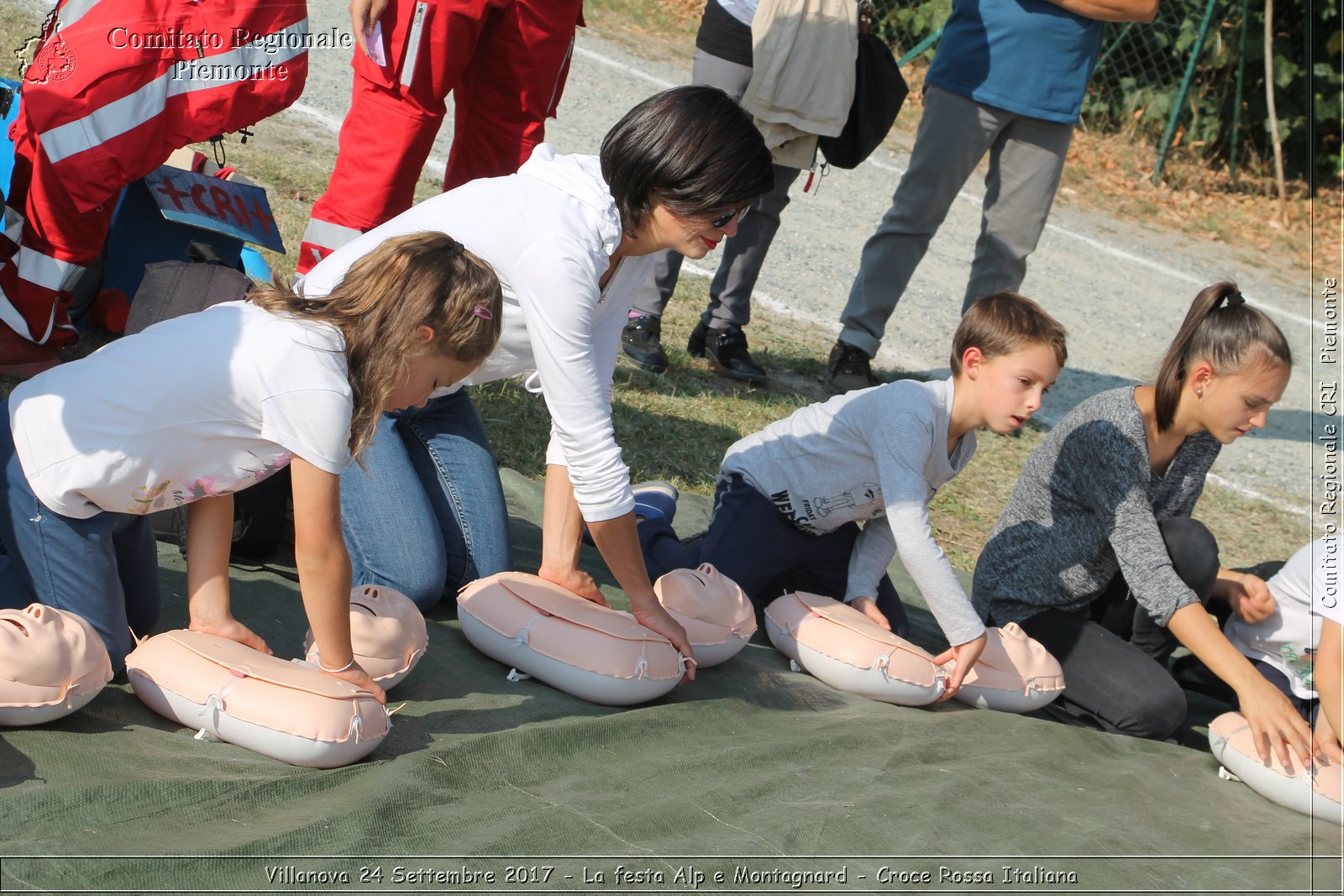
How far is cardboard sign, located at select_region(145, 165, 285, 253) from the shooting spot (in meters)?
3.70

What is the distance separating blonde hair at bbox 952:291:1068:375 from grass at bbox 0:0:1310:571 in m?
1.41

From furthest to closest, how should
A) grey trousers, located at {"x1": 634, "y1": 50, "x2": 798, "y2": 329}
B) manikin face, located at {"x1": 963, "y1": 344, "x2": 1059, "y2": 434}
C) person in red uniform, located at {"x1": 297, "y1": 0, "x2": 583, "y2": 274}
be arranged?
grey trousers, located at {"x1": 634, "y1": 50, "x2": 798, "y2": 329} → person in red uniform, located at {"x1": 297, "y1": 0, "x2": 583, "y2": 274} → manikin face, located at {"x1": 963, "y1": 344, "x2": 1059, "y2": 434}

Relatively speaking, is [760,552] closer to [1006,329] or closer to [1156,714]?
[1006,329]

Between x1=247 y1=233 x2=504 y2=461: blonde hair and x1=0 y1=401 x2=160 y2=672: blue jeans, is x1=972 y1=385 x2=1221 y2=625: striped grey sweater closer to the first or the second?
x1=247 y1=233 x2=504 y2=461: blonde hair

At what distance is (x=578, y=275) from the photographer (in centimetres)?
243

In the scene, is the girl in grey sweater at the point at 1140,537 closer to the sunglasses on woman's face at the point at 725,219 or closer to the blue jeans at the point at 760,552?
the blue jeans at the point at 760,552

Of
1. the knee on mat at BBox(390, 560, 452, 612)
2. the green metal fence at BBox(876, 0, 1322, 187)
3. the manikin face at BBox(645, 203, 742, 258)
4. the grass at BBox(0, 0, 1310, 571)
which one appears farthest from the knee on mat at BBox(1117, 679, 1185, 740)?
the green metal fence at BBox(876, 0, 1322, 187)

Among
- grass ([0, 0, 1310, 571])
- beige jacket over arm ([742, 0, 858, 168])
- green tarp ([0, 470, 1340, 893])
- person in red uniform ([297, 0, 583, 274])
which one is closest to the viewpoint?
green tarp ([0, 470, 1340, 893])

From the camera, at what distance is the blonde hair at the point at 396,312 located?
212cm

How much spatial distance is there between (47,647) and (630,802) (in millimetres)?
927

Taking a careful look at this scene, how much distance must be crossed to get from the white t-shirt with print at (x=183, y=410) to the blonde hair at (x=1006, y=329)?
1470 millimetres

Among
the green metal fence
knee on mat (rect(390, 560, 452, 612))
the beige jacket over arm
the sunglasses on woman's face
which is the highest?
the green metal fence

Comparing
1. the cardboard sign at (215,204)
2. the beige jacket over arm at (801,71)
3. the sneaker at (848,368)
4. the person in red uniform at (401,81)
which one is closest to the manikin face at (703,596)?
the person in red uniform at (401,81)

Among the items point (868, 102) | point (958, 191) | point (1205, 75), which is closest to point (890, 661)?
point (958, 191)
